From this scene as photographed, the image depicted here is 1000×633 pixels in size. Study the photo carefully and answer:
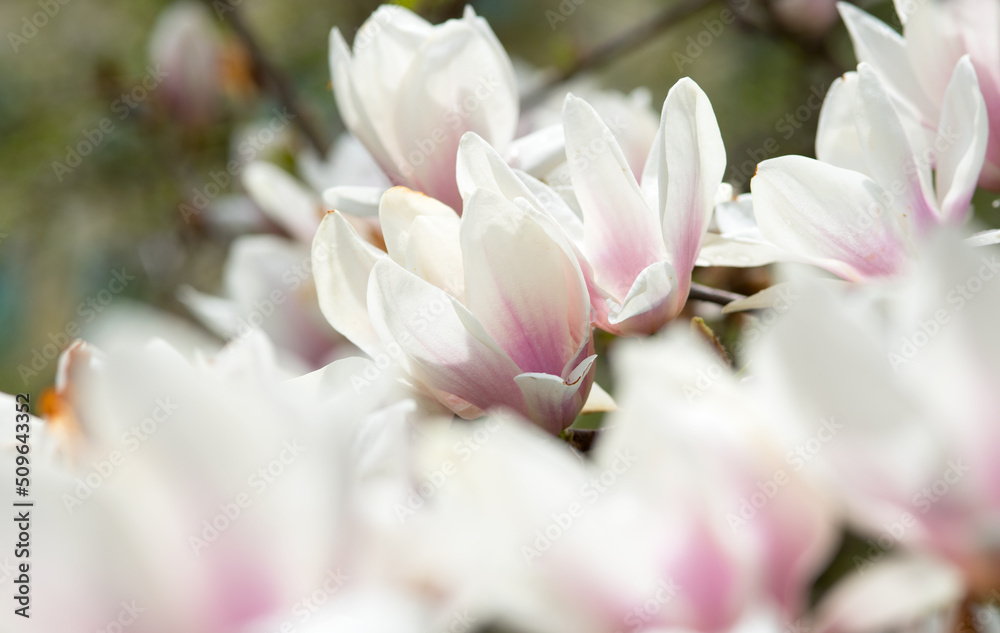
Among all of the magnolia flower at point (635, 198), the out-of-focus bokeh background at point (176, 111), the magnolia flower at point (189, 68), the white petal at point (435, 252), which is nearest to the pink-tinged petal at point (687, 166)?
the magnolia flower at point (635, 198)

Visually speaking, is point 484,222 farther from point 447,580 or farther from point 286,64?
point 286,64

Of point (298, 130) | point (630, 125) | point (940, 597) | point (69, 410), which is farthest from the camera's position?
point (298, 130)

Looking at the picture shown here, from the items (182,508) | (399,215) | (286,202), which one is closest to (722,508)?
(182,508)

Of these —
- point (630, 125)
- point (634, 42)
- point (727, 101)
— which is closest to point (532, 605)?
point (630, 125)

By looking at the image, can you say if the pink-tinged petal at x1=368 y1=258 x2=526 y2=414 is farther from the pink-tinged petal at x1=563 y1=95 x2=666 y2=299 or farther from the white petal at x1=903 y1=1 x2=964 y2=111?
the white petal at x1=903 y1=1 x2=964 y2=111

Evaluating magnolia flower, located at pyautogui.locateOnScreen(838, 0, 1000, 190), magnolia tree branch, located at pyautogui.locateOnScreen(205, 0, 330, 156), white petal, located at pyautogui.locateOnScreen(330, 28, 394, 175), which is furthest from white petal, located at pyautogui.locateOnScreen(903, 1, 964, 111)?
magnolia tree branch, located at pyautogui.locateOnScreen(205, 0, 330, 156)
